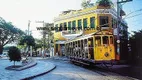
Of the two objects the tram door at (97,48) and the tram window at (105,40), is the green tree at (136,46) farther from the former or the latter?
the tram door at (97,48)

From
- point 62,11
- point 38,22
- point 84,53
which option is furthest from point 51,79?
point 38,22

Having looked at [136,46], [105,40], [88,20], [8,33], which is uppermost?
[8,33]

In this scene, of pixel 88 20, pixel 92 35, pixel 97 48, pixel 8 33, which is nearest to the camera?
pixel 97 48

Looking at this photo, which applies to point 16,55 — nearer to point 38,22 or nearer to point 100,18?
point 100,18

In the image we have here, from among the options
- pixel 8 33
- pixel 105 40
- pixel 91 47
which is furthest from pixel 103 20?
pixel 8 33

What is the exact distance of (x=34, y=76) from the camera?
46.8 feet

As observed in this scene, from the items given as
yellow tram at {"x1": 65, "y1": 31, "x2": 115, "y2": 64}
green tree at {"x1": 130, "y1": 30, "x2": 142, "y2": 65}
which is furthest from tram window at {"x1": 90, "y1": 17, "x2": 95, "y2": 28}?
yellow tram at {"x1": 65, "y1": 31, "x2": 115, "y2": 64}

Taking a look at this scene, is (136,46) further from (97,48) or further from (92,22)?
(92,22)

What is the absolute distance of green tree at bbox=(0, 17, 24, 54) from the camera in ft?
180

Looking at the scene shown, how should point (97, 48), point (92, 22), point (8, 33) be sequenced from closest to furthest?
point (97, 48)
point (92, 22)
point (8, 33)

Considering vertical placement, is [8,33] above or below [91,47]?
above

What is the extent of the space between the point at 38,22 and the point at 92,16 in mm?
17079

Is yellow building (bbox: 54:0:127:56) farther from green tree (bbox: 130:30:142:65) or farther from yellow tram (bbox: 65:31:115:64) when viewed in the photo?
yellow tram (bbox: 65:31:115:64)

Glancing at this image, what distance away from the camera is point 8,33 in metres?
55.9
